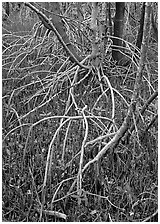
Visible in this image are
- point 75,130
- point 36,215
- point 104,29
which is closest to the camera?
point 36,215

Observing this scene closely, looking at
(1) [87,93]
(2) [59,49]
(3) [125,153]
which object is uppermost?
(2) [59,49]

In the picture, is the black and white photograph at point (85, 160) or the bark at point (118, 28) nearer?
the black and white photograph at point (85, 160)

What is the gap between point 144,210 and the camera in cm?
144

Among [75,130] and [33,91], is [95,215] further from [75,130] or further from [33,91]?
[33,91]

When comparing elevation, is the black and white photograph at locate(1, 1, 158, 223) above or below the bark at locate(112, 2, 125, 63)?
below

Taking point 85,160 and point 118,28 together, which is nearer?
point 85,160

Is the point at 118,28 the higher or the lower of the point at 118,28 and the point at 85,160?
the higher

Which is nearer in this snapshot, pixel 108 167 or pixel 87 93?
pixel 108 167

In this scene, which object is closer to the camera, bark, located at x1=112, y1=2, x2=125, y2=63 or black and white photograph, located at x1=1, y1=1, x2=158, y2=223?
black and white photograph, located at x1=1, y1=1, x2=158, y2=223

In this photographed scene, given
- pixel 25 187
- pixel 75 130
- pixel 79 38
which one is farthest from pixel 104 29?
pixel 25 187

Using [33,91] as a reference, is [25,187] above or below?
below

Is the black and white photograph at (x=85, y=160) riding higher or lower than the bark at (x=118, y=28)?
lower

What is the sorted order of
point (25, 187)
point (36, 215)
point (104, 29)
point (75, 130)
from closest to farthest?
point (36, 215) < point (25, 187) < point (75, 130) < point (104, 29)

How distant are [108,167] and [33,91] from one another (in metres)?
0.94
